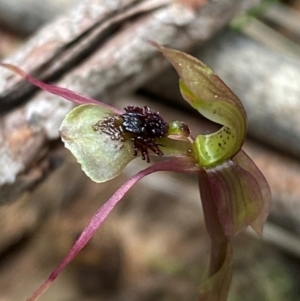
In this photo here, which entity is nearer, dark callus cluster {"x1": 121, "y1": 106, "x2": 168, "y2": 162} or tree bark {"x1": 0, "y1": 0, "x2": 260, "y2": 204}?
dark callus cluster {"x1": 121, "y1": 106, "x2": 168, "y2": 162}

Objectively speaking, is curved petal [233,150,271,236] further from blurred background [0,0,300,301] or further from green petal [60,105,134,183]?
blurred background [0,0,300,301]

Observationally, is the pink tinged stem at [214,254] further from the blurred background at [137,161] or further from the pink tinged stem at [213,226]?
the blurred background at [137,161]

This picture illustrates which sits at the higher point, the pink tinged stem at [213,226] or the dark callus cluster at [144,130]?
the dark callus cluster at [144,130]

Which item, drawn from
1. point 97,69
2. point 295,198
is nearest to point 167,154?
point 97,69

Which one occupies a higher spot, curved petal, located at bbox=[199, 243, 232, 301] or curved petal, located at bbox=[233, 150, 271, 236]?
curved petal, located at bbox=[233, 150, 271, 236]

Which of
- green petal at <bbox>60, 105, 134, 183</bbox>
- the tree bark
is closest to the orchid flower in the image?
green petal at <bbox>60, 105, 134, 183</bbox>

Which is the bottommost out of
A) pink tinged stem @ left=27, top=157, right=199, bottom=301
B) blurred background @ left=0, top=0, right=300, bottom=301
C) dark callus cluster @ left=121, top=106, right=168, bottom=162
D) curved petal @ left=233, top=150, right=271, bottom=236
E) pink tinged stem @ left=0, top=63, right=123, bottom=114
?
blurred background @ left=0, top=0, right=300, bottom=301

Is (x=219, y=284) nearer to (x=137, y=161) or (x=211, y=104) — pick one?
(x=211, y=104)

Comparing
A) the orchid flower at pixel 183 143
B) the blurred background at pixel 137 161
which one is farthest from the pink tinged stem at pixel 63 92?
the blurred background at pixel 137 161
